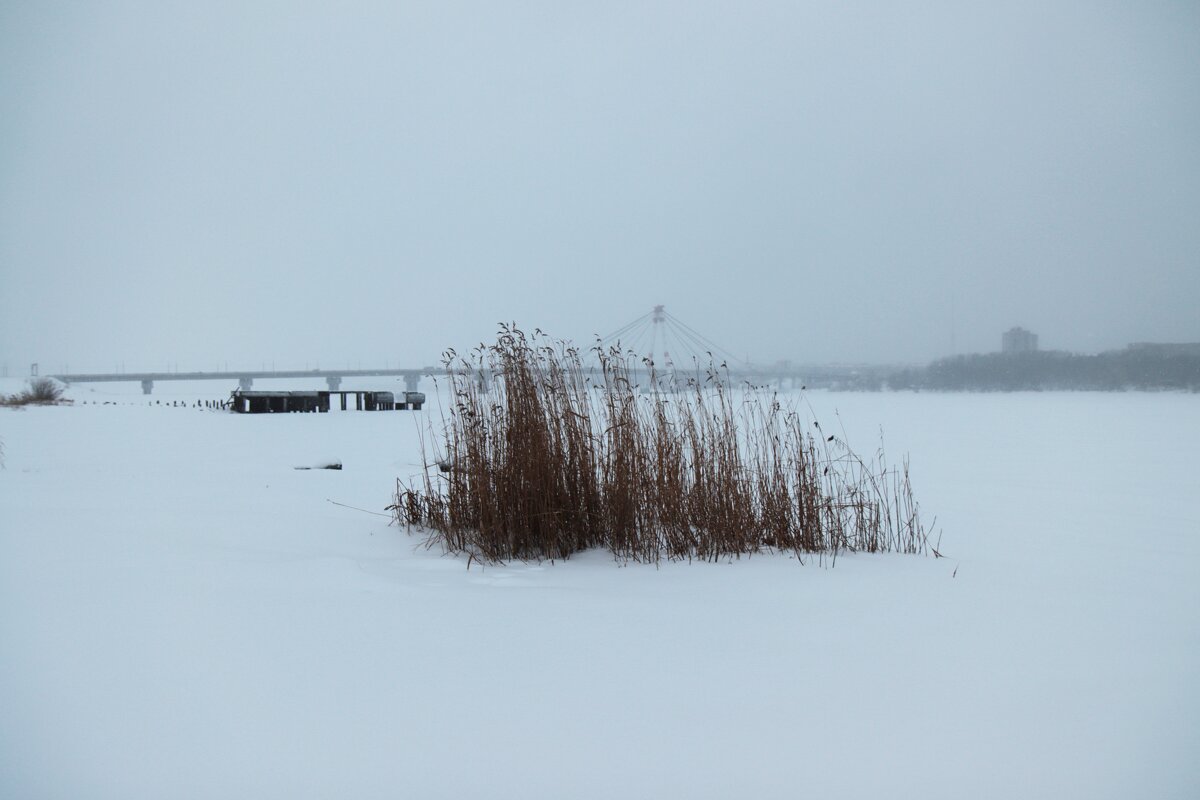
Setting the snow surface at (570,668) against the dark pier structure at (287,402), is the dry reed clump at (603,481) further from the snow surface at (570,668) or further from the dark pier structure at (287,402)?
the dark pier structure at (287,402)

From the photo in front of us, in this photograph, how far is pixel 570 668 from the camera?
2.47 meters

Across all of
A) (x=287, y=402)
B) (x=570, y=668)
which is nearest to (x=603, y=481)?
(x=570, y=668)

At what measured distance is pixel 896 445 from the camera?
12.7m

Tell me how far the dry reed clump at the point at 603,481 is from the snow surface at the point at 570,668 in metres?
0.25

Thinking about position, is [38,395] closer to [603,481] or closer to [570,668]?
[603,481]

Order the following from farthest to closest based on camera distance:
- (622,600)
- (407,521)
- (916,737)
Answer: (407,521) → (622,600) → (916,737)

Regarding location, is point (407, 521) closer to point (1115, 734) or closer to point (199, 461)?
point (1115, 734)

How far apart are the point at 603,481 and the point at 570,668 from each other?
1756 millimetres

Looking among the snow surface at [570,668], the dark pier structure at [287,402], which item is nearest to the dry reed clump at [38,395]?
the dark pier structure at [287,402]

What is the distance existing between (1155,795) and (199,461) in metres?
8.77

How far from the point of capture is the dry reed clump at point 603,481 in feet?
13.3

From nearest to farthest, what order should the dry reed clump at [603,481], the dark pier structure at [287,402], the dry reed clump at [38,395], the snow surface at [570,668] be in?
the snow surface at [570,668] → the dry reed clump at [603,481] → the dry reed clump at [38,395] → the dark pier structure at [287,402]

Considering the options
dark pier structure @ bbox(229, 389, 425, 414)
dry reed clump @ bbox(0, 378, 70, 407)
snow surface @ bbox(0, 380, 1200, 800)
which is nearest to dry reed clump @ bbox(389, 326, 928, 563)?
snow surface @ bbox(0, 380, 1200, 800)

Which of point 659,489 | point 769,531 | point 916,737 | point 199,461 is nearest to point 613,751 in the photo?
point 916,737
